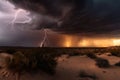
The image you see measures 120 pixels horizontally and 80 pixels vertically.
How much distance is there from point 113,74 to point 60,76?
488 centimetres

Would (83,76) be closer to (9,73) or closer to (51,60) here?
(51,60)

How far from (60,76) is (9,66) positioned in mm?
3496

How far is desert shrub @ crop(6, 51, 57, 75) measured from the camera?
46.9 ft

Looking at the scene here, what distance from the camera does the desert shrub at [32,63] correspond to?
14305 mm

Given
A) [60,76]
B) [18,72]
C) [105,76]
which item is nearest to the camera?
[18,72]

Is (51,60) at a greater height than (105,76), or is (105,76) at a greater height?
(51,60)

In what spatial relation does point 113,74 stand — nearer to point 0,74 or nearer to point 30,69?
point 30,69

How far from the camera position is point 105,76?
1723 centimetres

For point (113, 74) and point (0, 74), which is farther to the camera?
point (113, 74)

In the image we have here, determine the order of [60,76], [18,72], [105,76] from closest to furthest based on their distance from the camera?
[18,72] < [60,76] < [105,76]

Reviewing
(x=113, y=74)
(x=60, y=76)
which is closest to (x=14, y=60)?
(x=60, y=76)

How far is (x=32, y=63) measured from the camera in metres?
14.7

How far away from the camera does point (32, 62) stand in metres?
14.8

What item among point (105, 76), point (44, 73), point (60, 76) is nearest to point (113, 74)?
point (105, 76)
